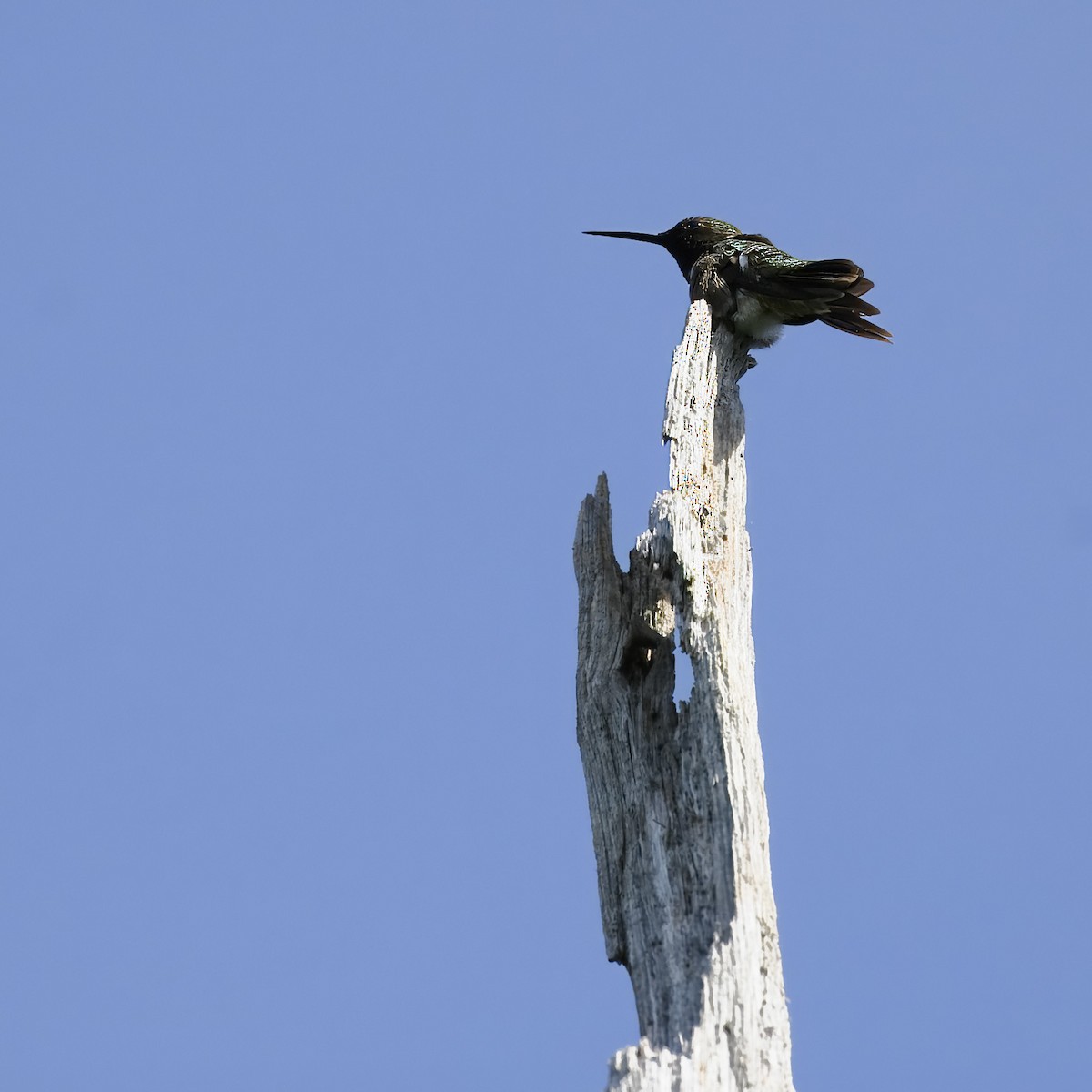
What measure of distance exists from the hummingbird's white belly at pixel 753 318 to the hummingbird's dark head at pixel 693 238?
468 mm

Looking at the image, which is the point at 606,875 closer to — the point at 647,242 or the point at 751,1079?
the point at 751,1079

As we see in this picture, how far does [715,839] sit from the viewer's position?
489 centimetres

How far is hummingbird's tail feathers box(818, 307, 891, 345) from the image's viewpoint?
637cm

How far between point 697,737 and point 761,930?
681 mm

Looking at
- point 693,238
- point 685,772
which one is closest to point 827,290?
point 693,238

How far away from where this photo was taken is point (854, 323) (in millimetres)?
6398

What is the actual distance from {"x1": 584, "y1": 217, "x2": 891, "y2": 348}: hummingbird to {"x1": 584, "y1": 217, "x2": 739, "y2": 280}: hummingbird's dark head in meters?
0.18

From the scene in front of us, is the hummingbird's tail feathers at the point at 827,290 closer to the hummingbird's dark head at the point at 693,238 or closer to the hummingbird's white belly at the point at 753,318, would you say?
→ the hummingbird's white belly at the point at 753,318

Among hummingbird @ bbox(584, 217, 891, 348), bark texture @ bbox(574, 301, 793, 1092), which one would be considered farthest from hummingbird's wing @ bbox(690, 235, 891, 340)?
bark texture @ bbox(574, 301, 793, 1092)

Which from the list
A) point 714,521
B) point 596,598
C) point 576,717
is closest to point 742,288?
point 714,521

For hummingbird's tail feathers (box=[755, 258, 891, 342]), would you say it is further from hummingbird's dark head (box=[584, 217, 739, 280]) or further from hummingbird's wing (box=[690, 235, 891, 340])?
hummingbird's dark head (box=[584, 217, 739, 280])

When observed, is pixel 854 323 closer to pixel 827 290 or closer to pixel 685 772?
pixel 827 290

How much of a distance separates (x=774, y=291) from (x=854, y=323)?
412mm

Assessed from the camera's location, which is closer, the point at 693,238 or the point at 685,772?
the point at 685,772
